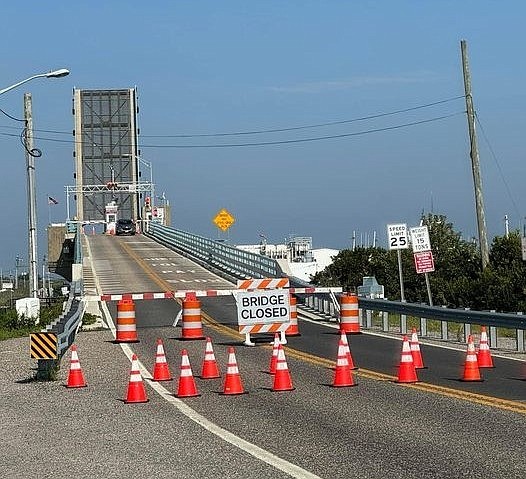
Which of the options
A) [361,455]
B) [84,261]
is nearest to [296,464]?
[361,455]

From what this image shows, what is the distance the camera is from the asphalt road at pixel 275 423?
9875 mm

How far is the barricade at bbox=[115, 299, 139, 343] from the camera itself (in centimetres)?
2564

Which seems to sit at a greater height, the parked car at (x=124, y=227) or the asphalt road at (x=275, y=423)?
the parked car at (x=124, y=227)

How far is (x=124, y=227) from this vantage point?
3711 inches

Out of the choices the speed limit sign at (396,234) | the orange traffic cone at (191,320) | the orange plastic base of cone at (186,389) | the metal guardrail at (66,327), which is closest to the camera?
the orange plastic base of cone at (186,389)

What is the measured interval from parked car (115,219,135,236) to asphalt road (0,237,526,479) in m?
71.4

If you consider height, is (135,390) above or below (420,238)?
below

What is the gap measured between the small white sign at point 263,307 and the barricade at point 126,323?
3.53 meters

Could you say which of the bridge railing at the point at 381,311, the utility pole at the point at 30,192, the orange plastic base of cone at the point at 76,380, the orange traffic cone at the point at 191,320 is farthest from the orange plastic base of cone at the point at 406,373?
the utility pole at the point at 30,192

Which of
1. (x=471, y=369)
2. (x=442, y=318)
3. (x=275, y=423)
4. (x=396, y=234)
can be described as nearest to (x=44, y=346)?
(x=471, y=369)

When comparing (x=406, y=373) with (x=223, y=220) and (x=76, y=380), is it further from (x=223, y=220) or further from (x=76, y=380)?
(x=223, y=220)

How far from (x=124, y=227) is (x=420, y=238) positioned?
62.2m

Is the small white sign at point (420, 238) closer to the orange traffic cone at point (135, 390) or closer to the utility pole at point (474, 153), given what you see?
the utility pole at point (474, 153)

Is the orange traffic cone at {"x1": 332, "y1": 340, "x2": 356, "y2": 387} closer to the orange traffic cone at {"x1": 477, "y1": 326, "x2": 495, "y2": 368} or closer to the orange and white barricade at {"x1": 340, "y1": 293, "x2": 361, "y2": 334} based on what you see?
the orange traffic cone at {"x1": 477, "y1": 326, "x2": 495, "y2": 368}
